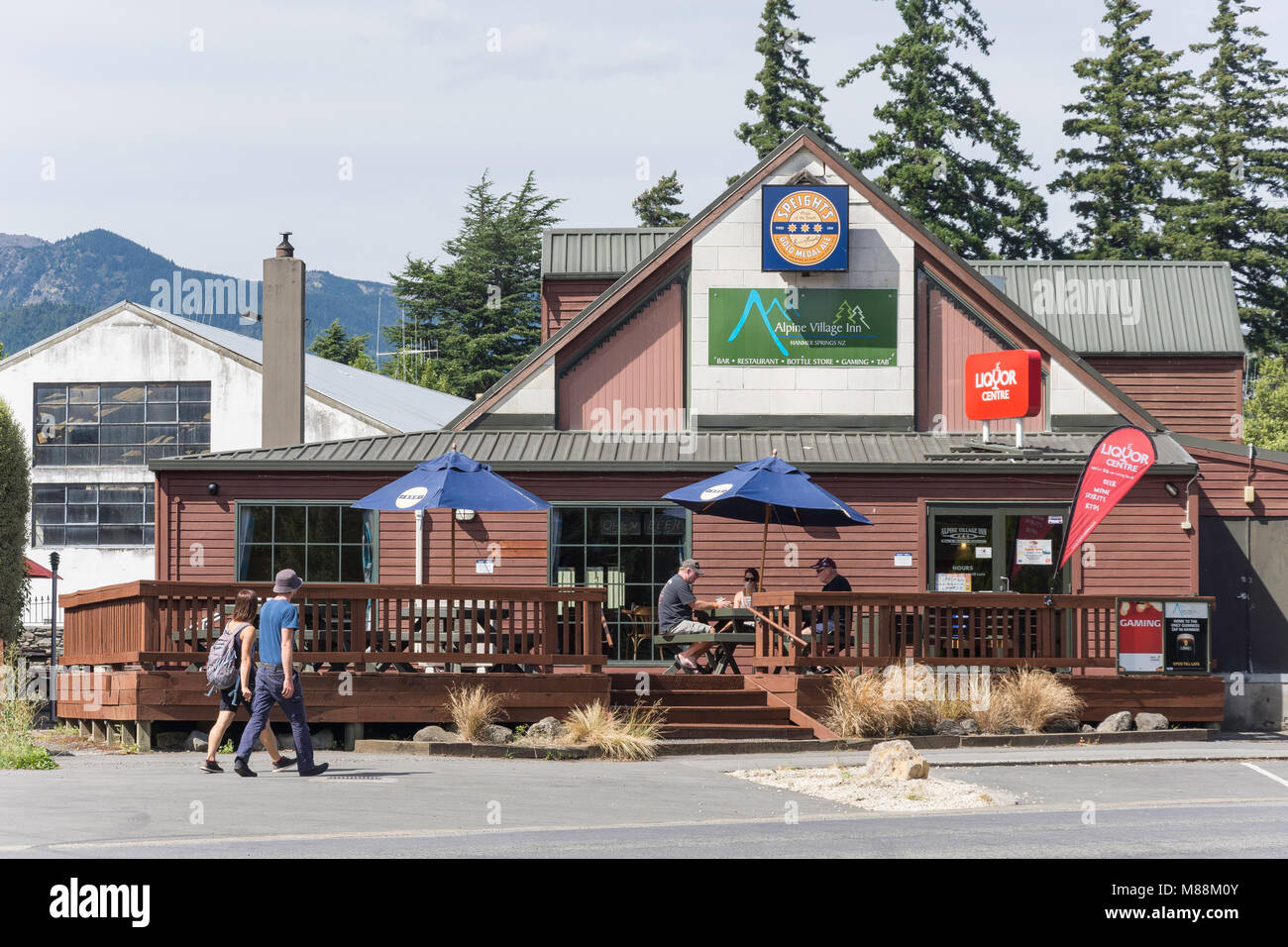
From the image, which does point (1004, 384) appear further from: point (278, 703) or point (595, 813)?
point (595, 813)

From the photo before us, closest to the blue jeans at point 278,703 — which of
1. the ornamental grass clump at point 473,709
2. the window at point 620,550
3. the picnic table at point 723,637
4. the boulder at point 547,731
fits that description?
the ornamental grass clump at point 473,709

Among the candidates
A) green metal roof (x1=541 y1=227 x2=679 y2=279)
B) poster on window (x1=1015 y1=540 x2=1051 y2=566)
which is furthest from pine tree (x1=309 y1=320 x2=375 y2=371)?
poster on window (x1=1015 y1=540 x2=1051 y2=566)

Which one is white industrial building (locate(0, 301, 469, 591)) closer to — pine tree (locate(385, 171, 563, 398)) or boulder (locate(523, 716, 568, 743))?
pine tree (locate(385, 171, 563, 398))

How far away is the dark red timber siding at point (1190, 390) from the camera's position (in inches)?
1161

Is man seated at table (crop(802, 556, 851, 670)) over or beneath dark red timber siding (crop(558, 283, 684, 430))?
beneath

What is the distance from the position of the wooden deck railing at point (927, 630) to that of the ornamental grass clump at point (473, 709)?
366cm

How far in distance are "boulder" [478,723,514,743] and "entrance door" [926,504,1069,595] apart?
853cm

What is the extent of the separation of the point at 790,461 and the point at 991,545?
314 centimetres

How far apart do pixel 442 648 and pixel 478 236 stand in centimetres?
5340

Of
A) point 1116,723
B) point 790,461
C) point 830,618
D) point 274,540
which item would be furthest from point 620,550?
point 1116,723

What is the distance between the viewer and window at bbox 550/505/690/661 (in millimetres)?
22953

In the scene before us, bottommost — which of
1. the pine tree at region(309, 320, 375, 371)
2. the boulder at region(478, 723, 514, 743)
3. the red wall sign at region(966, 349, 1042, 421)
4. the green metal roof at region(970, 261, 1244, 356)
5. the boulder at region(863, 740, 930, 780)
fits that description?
the boulder at region(478, 723, 514, 743)

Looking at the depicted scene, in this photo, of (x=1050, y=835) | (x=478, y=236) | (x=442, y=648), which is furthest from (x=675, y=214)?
(x=1050, y=835)
